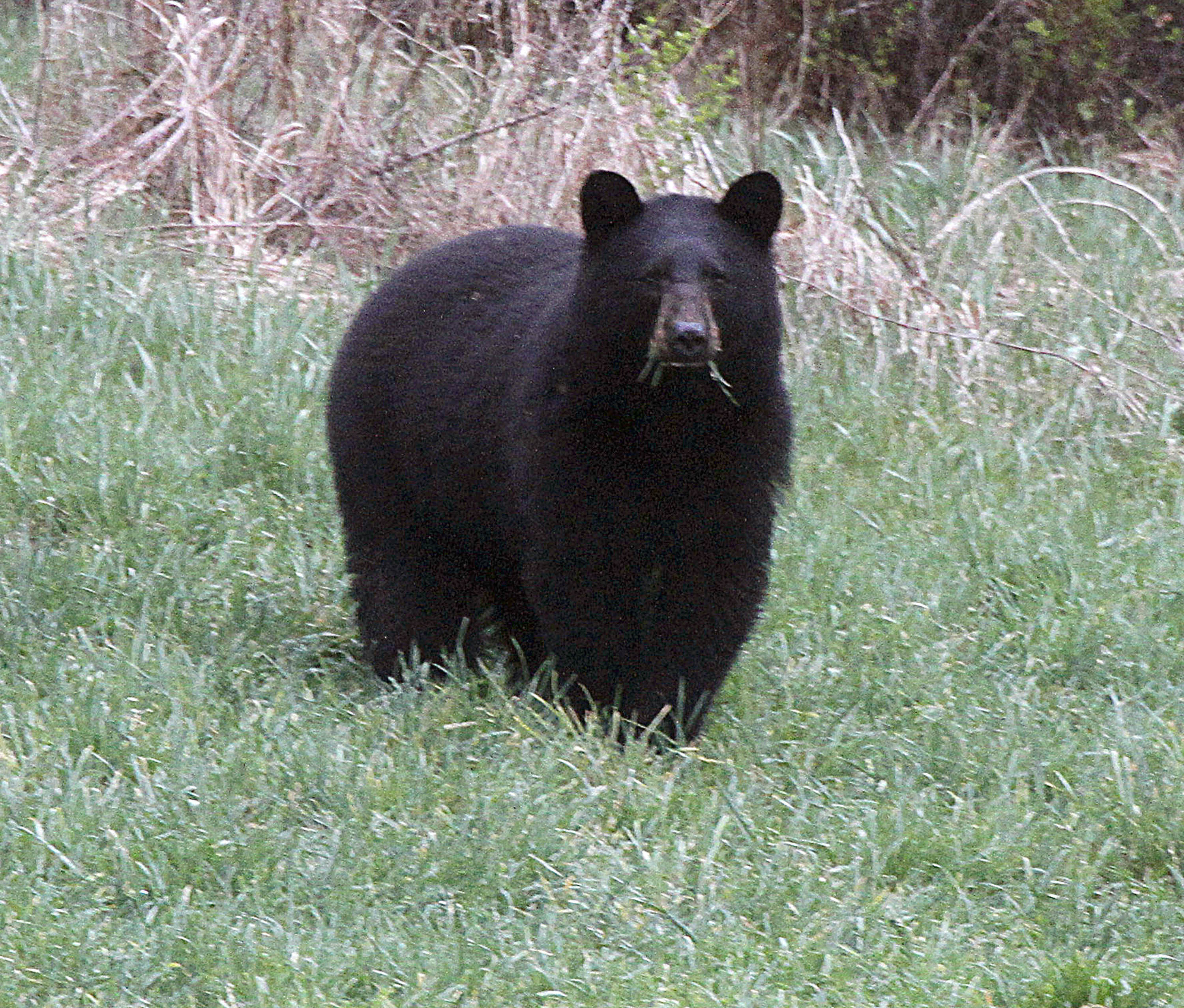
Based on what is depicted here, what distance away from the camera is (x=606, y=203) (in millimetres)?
4832

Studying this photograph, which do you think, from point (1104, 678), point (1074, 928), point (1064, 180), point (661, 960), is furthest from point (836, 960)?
point (1064, 180)

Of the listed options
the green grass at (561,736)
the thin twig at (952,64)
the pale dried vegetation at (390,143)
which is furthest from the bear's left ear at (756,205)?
the thin twig at (952,64)

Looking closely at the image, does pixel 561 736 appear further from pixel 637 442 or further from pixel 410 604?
pixel 410 604

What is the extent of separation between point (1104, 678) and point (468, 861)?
2.26 metres

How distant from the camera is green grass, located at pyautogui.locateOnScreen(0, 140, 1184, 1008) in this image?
12.3 feet

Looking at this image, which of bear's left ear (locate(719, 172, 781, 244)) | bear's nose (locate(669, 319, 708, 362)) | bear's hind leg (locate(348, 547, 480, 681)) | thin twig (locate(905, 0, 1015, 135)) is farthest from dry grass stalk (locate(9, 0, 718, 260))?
bear's nose (locate(669, 319, 708, 362))

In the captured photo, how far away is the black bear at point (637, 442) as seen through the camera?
15.6 feet

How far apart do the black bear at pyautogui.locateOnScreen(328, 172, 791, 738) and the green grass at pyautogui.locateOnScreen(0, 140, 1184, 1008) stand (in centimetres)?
29

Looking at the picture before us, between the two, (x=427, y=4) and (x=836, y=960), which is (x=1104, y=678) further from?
(x=427, y=4)

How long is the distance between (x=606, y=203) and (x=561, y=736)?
4.52ft

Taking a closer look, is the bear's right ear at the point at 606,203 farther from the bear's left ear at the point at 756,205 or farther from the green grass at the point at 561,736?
the green grass at the point at 561,736

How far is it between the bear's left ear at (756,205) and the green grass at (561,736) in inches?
50.7

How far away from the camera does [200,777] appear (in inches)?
169

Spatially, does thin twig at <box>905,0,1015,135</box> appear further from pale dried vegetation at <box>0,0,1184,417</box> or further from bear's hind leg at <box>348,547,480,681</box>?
bear's hind leg at <box>348,547,480,681</box>
